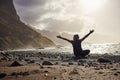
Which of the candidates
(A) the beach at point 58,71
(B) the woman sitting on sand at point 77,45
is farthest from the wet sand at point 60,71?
(B) the woman sitting on sand at point 77,45

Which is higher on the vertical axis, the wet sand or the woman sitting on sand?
the woman sitting on sand

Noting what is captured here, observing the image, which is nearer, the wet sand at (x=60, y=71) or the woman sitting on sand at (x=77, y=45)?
the wet sand at (x=60, y=71)

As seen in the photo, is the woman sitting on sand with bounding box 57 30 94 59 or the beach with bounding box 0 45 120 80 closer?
the beach with bounding box 0 45 120 80

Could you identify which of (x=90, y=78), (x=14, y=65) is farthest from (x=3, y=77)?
(x=14, y=65)

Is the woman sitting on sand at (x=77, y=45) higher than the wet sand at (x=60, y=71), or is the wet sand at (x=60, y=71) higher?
the woman sitting on sand at (x=77, y=45)

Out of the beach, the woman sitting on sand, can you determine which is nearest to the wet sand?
the beach

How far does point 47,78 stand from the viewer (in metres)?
13.9

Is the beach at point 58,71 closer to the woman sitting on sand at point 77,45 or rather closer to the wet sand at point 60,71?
the wet sand at point 60,71

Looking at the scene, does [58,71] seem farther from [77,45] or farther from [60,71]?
[77,45]

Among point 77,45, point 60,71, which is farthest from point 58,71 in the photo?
point 77,45

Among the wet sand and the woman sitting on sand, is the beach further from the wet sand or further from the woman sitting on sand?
the woman sitting on sand

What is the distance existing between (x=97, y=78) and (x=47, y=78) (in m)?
2.73

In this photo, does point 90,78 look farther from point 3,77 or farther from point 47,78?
point 3,77

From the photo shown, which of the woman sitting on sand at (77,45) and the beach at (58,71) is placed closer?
the beach at (58,71)
